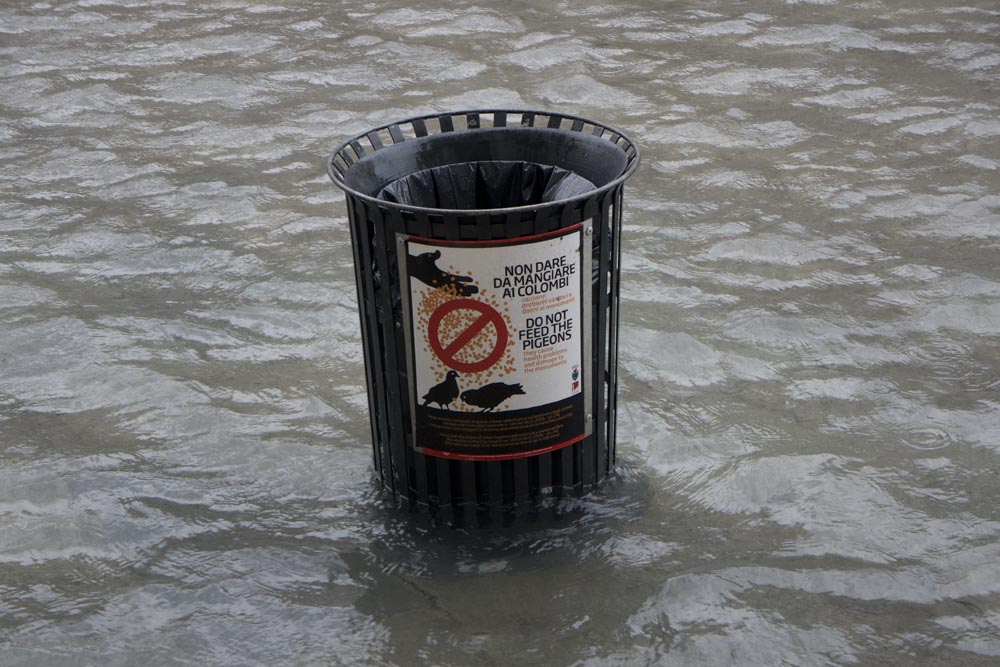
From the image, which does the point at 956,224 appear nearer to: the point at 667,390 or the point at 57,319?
the point at 667,390

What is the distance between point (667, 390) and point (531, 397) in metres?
1.02

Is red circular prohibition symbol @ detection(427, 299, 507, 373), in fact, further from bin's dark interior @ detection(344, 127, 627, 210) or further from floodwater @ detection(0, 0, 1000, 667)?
floodwater @ detection(0, 0, 1000, 667)

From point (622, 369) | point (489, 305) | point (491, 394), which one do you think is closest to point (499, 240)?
point (489, 305)

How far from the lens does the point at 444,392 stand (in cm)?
274

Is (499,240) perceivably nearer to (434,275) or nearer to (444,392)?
(434,275)

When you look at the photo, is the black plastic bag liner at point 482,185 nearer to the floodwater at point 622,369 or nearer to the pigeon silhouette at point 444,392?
the pigeon silhouette at point 444,392

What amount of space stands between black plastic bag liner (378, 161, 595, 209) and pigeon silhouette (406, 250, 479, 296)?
339 mm

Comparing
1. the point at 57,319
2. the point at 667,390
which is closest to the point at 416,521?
the point at 667,390

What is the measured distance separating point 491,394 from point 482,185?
0.63 meters

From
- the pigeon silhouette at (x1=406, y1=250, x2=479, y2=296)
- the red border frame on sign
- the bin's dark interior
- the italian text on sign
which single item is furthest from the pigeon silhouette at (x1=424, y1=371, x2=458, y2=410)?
the bin's dark interior

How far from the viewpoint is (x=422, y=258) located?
260 cm

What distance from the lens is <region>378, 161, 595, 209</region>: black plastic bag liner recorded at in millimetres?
2928

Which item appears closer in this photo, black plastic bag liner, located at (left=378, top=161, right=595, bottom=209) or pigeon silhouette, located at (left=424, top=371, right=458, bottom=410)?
pigeon silhouette, located at (left=424, top=371, right=458, bottom=410)

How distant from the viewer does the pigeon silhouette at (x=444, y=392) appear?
2721mm
